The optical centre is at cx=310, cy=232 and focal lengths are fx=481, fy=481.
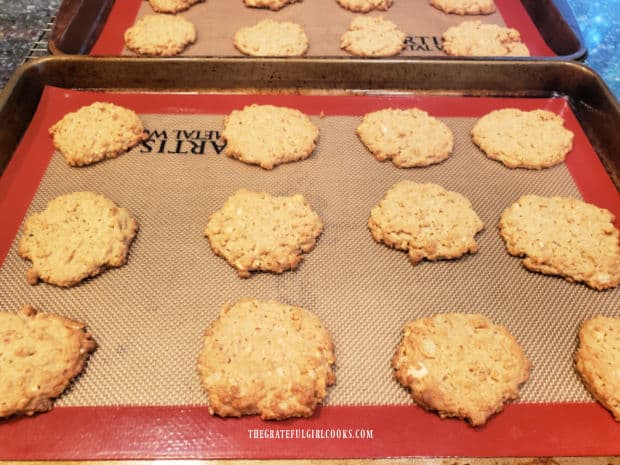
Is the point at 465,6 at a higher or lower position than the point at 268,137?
higher

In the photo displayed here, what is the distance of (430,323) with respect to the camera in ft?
4.69

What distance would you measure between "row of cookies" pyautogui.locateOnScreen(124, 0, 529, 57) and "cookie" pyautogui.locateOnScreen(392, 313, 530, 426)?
1.44m

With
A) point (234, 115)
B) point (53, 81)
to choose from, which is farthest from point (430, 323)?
point (53, 81)

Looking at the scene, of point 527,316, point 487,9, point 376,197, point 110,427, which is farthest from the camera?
point 487,9

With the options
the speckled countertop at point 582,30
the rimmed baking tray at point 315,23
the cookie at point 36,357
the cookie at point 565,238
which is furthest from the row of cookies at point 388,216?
the speckled countertop at point 582,30

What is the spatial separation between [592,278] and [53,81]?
2.19m

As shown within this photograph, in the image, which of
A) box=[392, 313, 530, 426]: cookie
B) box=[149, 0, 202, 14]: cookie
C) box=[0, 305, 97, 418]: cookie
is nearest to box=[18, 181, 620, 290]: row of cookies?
box=[0, 305, 97, 418]: cookie

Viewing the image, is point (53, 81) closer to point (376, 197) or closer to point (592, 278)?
point (376, 197)

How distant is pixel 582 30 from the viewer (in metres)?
2.70

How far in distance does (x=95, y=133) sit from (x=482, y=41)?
1.84 meters

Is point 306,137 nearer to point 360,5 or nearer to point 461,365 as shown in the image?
point 461,365

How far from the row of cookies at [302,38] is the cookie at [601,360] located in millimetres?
1459

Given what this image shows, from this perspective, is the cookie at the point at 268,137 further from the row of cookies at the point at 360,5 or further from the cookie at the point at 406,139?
the row of cookies at the point at 360,5

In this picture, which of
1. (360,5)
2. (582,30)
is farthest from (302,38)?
(582,30)
